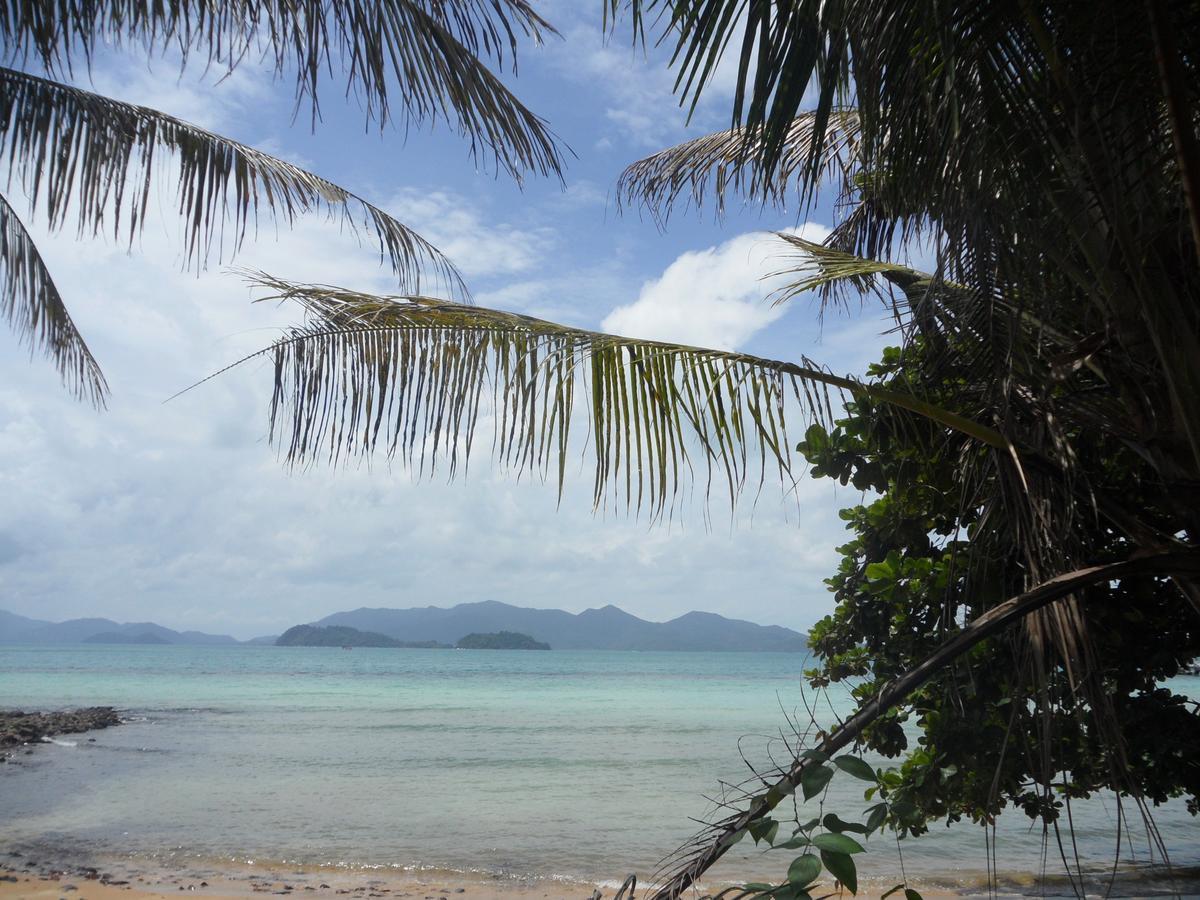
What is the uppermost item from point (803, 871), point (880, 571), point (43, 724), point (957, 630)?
point (880, 571)

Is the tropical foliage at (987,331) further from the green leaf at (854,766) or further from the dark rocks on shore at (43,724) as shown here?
the dark rocks on shore at (43,724)

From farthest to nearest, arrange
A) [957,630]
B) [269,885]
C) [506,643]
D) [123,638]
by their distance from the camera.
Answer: [123,638], [506,643], [269,885], [957,630]

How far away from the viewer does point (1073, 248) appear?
2457 mm

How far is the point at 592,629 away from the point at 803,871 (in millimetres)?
160512

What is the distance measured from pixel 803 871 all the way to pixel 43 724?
21.5 m

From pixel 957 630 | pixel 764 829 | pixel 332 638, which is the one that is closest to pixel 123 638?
pixel 332 638

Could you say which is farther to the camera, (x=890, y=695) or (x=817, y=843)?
(x=890, y=695)

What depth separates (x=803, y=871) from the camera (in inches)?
63.9

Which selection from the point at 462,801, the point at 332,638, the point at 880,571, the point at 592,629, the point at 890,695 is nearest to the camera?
the point at 890,695

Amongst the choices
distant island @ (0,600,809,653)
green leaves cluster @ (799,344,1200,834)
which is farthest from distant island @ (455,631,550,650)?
green leaves cluster @ (799,344,1200,834)

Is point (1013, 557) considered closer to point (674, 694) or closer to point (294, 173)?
point (294, 173)

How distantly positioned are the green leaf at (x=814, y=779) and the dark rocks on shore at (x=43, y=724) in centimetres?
1630

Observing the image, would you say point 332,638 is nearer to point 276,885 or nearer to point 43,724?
point 43,724

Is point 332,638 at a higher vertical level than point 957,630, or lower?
lower
